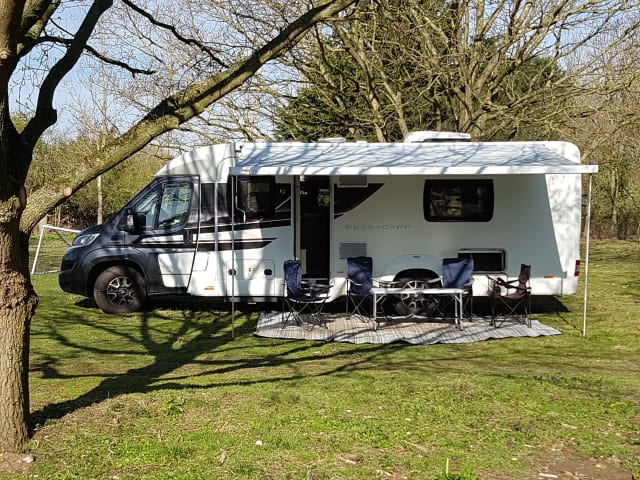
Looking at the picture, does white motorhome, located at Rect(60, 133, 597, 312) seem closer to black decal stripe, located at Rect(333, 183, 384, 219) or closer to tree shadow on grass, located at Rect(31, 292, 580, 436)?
black decal stripe, located at Rect(333, 183, 384, 219)

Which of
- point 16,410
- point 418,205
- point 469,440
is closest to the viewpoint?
point 16,410

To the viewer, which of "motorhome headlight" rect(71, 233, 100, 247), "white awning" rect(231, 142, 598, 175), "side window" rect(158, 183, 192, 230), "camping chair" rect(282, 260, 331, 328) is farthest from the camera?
"motorhome headlight" rect(71, 233, 100, 247)

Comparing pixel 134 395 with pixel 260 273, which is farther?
pixel 260 273

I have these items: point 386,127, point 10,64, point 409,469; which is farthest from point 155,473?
point 386,127

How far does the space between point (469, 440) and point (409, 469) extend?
2.26 ft

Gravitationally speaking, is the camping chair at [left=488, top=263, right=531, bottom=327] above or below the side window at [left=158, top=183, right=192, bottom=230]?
below

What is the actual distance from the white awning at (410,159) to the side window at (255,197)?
0.43 m

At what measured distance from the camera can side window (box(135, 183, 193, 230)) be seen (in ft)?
33.8

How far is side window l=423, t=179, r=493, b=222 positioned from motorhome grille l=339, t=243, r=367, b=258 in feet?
3.45

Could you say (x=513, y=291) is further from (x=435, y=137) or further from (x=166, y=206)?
(x=166, y=206)

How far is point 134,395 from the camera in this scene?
5379 millimetres

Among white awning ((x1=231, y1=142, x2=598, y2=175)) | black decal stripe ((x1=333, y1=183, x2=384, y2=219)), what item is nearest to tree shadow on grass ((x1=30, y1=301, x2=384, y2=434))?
black decal stripe ((x1=333, y1=183, x2=384, y2=219))

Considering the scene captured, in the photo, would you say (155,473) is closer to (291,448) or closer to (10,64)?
(291,448)

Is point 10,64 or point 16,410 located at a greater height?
point 10,64
